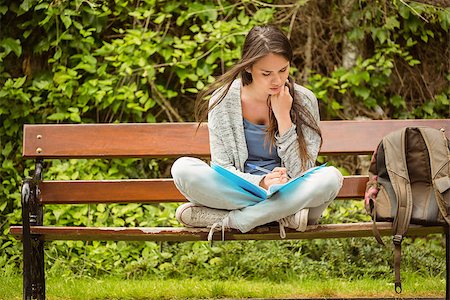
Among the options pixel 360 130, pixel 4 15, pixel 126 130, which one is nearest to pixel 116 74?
pixel 4 15

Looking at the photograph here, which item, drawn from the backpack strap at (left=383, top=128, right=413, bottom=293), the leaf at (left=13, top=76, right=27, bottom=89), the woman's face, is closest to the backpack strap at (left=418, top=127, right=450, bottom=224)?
the backpack strap at (left=383, top=128, right=413, bottom=293)

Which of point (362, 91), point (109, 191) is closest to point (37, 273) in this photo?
point (109, 191)

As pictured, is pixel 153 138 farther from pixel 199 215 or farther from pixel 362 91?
pixel 362 91

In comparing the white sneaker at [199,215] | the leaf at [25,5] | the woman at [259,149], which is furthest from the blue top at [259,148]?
the leaf at [25,5]

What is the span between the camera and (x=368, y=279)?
14.5 ft

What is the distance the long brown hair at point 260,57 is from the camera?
10.6ft

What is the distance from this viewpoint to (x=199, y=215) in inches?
124

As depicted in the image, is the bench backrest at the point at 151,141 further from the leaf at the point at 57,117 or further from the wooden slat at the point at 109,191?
the leaf at the point at 57,117

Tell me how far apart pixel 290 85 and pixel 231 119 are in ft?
0.95

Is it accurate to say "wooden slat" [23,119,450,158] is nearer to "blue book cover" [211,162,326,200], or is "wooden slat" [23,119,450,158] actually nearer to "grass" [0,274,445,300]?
"grass" [0,274,445,300]

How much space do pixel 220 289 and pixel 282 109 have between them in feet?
3.52

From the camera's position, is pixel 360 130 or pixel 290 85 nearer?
pixel 290 85

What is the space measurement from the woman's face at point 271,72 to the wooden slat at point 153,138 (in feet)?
2.07

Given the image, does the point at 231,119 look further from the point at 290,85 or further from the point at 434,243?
the point at 434,243
